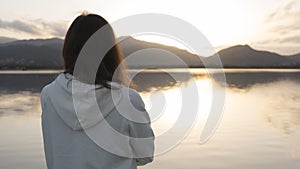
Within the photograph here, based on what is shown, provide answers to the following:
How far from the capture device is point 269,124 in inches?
427

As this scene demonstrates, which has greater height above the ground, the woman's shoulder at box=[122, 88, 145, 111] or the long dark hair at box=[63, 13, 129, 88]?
the long dark hair at box=[63, 13, 129, 88]

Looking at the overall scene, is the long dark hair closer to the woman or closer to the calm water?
the woman

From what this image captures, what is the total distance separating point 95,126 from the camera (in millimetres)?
1850

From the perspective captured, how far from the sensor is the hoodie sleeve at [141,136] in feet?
5.82

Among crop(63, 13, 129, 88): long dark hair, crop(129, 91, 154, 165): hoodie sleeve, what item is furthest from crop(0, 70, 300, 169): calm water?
crop(63, 13, 129, 88): long dark hair

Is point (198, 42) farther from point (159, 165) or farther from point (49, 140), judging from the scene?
point (159, 165)

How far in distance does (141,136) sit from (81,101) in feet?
0.93

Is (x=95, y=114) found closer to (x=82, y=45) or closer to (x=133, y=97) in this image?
(x=133, y=97)

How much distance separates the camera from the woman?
1775 mm

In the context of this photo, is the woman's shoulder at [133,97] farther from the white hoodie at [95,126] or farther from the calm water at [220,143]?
the calm water at [220,143]

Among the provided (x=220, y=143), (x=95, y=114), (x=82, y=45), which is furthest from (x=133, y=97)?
(x=220, y=143)

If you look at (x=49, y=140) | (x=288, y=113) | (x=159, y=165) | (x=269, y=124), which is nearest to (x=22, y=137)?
(x=159, y=165)

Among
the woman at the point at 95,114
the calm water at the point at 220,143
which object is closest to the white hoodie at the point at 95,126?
the woman at the point at 95,114

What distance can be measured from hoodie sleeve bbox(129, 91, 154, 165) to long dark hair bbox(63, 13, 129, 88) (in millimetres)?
90
